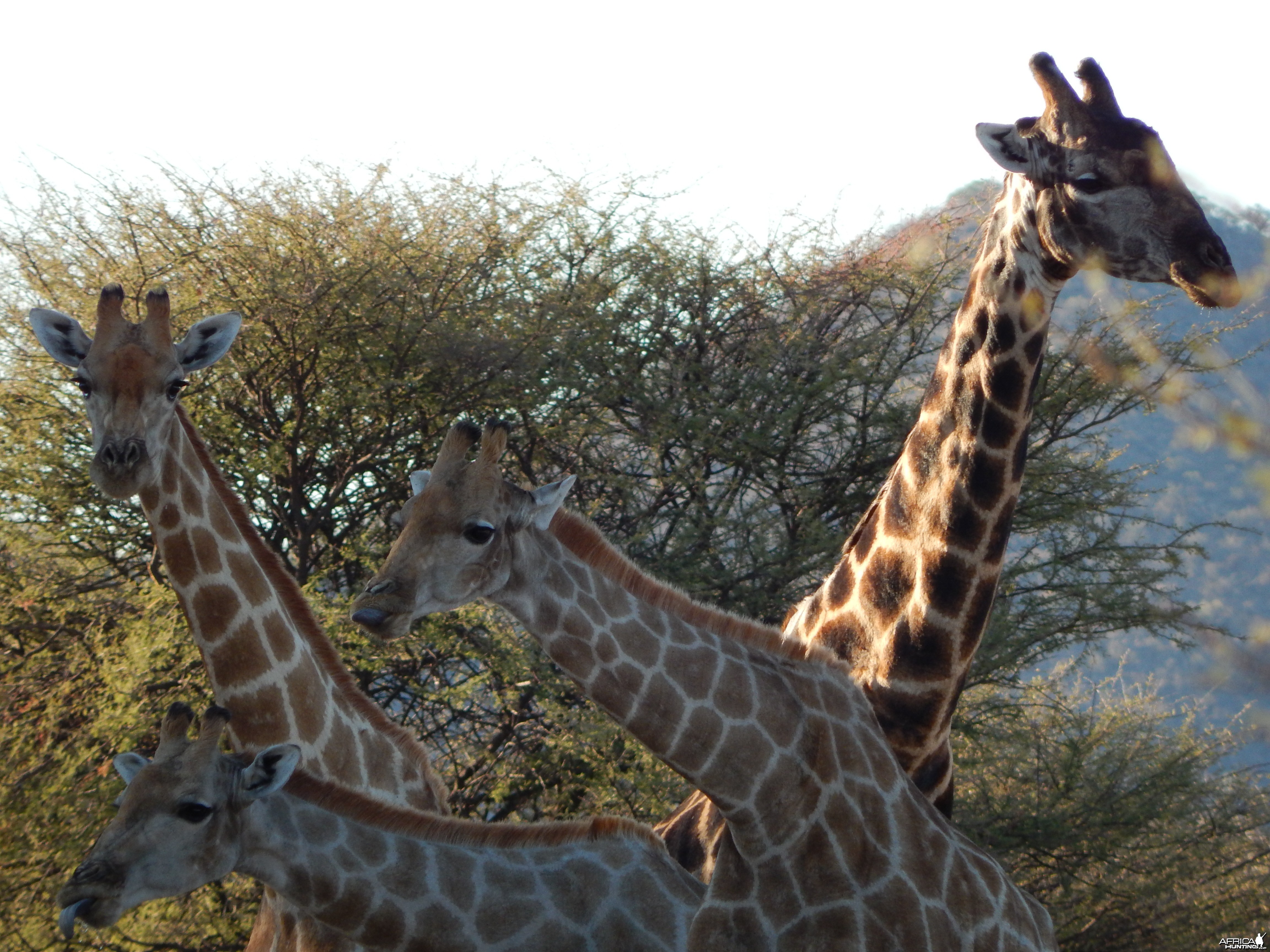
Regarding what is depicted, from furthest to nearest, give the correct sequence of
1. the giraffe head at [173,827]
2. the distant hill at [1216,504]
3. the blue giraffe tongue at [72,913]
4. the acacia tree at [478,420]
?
the acacia tree at [478,420]
the giraffe head at [173,827]
the blue giraffe tongue at [72,913]
the distant hill at [1216,504]

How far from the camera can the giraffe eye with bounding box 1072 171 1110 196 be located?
5215mm

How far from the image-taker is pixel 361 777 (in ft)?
17.8

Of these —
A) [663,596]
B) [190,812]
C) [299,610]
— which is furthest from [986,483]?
[190,812]

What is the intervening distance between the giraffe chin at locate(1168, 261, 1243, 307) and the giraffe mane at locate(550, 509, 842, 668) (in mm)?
1777

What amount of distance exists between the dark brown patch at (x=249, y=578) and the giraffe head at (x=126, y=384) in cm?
45

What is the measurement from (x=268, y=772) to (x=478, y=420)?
7.94m

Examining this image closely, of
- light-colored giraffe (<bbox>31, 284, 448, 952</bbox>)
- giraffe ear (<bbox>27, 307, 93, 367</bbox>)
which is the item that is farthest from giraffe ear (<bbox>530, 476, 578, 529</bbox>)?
giraffe ear (<bbox>27, 307, 93, 367</bbox>)

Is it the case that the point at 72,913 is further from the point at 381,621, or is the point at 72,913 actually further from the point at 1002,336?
the point at 1002,336

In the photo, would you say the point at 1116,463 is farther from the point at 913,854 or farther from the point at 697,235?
the point at 913,854

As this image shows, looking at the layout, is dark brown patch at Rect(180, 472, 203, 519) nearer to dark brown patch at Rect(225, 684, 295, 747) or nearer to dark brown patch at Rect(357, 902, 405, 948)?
dark brown patch at Rect(225, 684, 295, 747)

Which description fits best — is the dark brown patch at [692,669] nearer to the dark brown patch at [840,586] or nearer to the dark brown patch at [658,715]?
the dark brown patch at [658,715]

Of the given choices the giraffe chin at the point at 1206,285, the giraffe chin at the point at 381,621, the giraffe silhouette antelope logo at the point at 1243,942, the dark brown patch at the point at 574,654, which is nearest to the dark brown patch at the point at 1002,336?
the giraffe chin at the point at 1206,285

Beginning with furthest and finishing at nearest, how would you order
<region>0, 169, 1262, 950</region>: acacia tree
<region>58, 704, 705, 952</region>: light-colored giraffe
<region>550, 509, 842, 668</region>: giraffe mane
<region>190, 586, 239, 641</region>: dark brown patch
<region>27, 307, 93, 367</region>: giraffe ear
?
<region>0, 169, 1262, 950</region>: acacia tree → <region>27, 307, 93, 367</region>: giraffe ear → <region>190, 586, 239, 641</region>: dark brown patch → <region>550, 509, 842, 668</region>: giraffe mane → <region>58, 704, 705, 952</region>: light-colored giraffe

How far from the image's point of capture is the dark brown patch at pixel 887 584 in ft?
19.0
